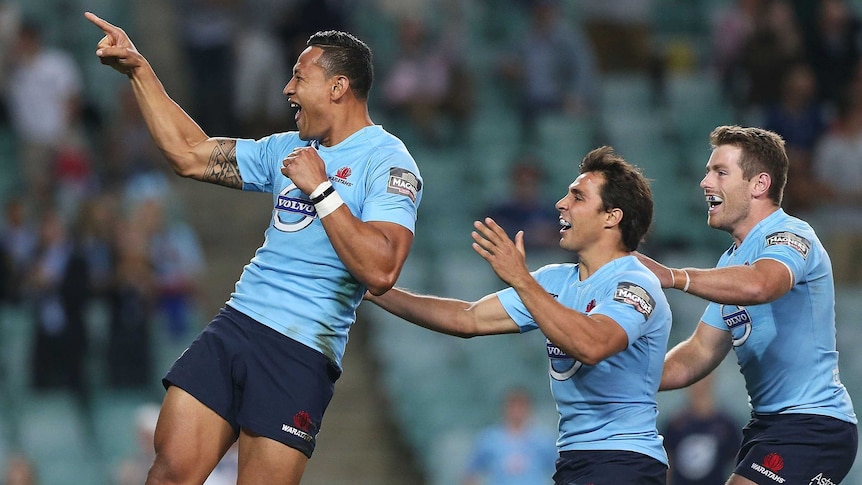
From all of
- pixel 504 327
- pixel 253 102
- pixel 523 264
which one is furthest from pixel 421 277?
pixel 523 264

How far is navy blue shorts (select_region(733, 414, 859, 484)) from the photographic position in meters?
6.17

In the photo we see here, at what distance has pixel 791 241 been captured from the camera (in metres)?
6.15

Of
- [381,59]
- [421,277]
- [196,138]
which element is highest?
[381,59]

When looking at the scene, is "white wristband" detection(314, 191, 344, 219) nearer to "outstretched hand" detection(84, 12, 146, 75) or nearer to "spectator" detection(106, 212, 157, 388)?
"outstretched hand" detection(84, 12, 146, 75)

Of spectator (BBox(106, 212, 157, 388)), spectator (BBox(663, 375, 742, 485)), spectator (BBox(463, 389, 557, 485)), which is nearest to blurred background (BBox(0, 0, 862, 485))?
spectator (BBox(106, 212, 157, 388))

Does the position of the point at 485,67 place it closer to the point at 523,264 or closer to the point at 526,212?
the point at 526,212

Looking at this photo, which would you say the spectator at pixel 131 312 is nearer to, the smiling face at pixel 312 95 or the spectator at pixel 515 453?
the spectator at pixel 515 453

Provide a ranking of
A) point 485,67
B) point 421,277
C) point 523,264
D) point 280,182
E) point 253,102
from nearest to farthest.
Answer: point 523,264
point 280,182
point 421,277
point 253,102
point 485,67

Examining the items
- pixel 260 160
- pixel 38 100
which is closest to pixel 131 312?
pixel 38 100

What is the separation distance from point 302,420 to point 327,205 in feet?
3.06

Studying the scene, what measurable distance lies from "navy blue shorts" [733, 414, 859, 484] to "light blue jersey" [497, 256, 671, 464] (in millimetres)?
614

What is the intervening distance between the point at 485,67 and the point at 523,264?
10.4 m

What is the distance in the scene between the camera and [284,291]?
584 cm

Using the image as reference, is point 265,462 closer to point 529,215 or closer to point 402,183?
point 402,183
